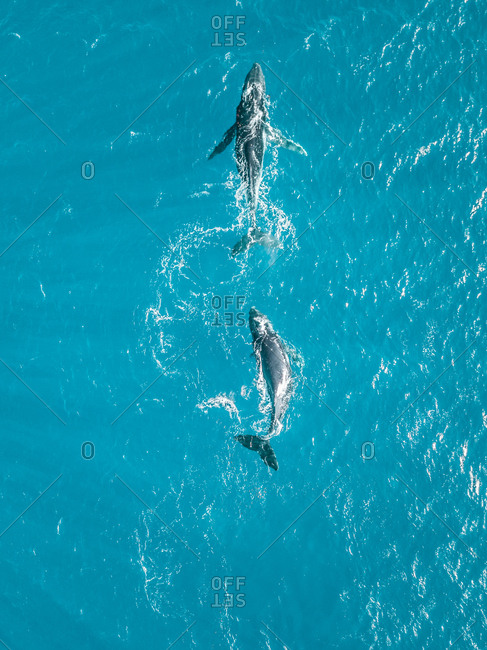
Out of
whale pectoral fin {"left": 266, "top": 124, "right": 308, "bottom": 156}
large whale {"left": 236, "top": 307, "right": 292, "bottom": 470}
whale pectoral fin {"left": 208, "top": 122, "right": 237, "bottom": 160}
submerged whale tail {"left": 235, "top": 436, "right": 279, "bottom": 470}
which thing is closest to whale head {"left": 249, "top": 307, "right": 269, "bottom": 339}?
large whale {"left": 236, "top": 307, "right": 292, "bottom": 470}

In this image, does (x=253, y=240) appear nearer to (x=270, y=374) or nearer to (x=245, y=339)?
(x=245, y=339)

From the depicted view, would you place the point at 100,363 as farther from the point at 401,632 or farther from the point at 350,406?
the point at 401,632

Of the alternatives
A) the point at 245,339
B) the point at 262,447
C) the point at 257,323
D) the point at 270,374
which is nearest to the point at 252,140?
the point at 257,323

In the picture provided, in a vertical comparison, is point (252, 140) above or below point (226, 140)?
below

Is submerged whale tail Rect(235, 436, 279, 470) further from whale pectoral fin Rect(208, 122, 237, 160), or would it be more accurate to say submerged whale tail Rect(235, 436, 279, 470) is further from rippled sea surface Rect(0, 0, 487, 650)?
whale pectoral fin Rect(208, 122, 237, 160)

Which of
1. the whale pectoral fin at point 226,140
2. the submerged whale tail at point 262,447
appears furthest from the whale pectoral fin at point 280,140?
the submerged whale tail at point 262,447

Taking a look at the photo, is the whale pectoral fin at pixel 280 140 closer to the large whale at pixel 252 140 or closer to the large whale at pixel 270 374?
the large whale at pixel 252 140
